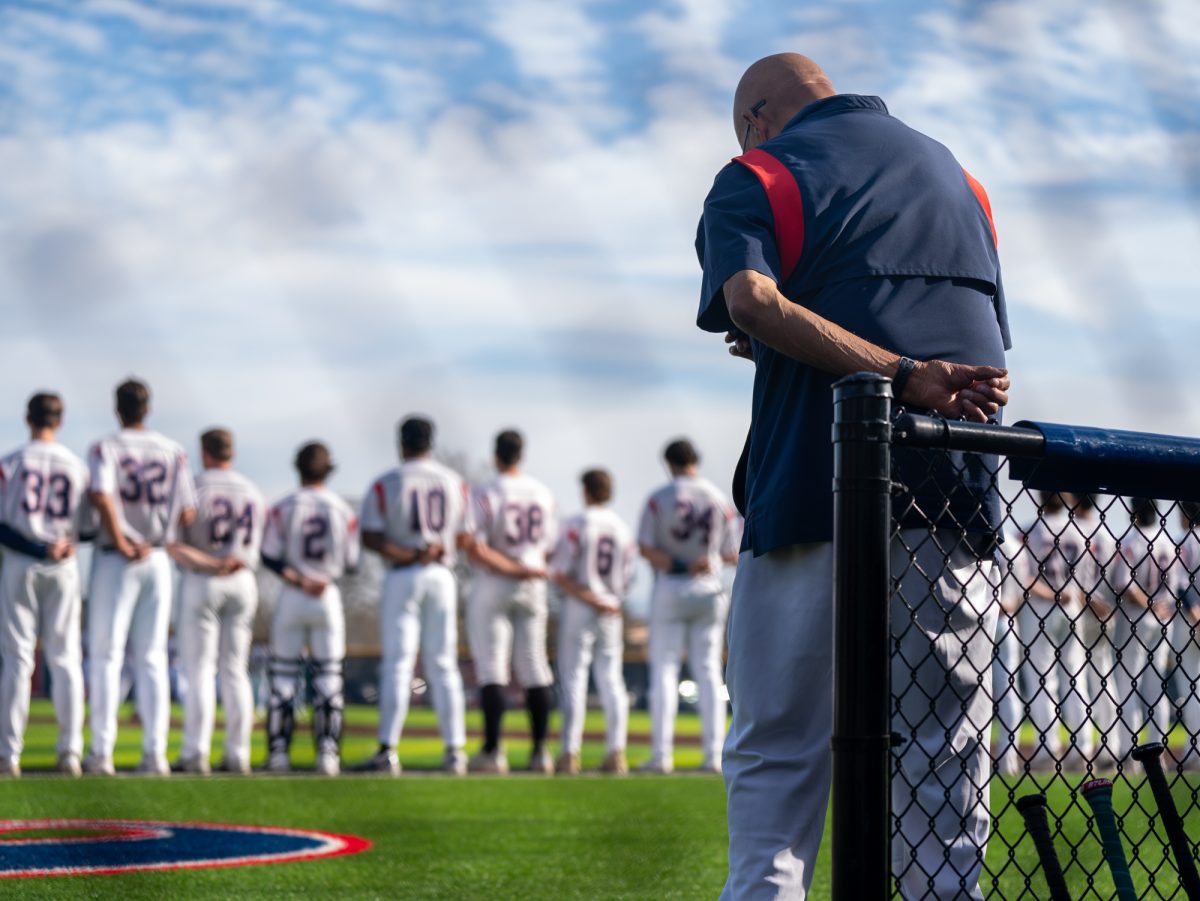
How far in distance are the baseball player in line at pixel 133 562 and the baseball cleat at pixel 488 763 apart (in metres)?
2.31

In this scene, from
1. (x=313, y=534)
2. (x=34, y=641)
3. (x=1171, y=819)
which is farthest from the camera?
(x=313, y=534)

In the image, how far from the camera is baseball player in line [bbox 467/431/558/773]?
488 inches

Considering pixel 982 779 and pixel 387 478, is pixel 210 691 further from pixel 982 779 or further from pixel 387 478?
pixel 982 779

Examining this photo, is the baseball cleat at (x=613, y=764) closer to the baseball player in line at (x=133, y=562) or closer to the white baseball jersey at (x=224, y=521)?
the white baseball jersey at (x=224, y=521)

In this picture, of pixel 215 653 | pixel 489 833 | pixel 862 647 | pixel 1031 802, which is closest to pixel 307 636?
pixel 215 653

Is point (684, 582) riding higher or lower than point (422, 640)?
higher

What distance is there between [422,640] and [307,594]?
93 cm

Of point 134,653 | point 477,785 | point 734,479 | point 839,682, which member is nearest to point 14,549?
point 134,653

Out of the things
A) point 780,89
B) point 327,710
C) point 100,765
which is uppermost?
point 780,89

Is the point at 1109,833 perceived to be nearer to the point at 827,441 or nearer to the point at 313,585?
the point at 827,441

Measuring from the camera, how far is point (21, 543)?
35.2ft

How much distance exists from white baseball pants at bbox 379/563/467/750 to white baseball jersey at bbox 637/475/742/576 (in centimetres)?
191

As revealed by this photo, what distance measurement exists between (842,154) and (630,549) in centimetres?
1016

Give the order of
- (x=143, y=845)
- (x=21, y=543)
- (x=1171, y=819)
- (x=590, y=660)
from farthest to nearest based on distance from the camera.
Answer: (x=590, y=660) < (x=21, y=543) < (x=143, y=845) < (x=1171, y=819)
